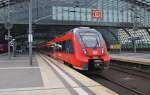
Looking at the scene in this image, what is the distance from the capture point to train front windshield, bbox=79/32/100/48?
22.2 m

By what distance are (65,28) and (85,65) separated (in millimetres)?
68803

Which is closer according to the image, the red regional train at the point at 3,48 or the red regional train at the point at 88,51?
the red regional train at the point at 88,51

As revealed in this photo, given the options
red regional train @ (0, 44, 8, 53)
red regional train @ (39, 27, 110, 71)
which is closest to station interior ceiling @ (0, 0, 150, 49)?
red regional train @ (0, 44, 8, 53)

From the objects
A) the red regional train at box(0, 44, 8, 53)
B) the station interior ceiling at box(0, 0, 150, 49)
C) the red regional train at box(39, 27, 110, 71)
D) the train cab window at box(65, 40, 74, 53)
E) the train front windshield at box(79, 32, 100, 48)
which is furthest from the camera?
the station interior ceiling at box(0, 0, 150, 49)

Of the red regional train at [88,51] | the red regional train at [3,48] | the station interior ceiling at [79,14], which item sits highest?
the station interior ceiling at [79,14]

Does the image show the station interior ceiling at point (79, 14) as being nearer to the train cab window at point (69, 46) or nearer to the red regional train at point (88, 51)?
the train cab window at point (69, 46)

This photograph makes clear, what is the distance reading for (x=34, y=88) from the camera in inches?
516

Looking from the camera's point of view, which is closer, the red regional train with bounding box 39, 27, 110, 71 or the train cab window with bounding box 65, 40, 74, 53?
the red regional train with bounding box 39, 27, 110, 71

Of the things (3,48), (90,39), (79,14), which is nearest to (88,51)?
(90,39)

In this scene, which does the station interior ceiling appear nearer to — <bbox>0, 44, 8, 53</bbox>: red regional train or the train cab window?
<bbox>0, 44, 8, 53</bbox>: red regional train

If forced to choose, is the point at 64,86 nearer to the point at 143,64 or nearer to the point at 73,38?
the point at 73,38

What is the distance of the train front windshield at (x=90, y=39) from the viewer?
2223cm

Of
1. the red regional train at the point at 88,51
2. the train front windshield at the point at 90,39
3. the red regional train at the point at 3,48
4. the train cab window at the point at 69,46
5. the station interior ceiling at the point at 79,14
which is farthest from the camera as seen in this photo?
the station interior ceiling at the point at 79,14

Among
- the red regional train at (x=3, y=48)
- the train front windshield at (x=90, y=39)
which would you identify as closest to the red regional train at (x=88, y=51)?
the train front windshield at (x=90, y=39)
